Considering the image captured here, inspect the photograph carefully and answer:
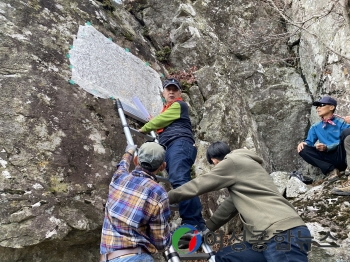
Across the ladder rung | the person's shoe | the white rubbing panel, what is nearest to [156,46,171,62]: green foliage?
the white rubbing panel

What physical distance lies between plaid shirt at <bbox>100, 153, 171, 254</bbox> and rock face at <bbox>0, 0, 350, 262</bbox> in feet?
3.57

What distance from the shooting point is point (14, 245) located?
371 cm

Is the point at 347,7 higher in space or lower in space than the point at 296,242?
higher

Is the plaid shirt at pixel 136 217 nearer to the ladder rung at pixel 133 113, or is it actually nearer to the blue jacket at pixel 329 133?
the ladder rung at pixel 133 113

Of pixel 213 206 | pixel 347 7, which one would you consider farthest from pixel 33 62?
pixel 347 7

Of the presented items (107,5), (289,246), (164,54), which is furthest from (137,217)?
(164,54)

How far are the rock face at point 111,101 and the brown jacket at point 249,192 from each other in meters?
1.54

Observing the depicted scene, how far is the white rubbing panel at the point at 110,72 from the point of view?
5910mm

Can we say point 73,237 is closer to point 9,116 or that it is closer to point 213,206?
point 9,116

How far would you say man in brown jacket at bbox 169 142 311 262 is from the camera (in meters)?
3.34

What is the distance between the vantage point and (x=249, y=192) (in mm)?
3645

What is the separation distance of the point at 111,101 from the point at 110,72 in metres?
0.79

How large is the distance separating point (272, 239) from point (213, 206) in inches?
113

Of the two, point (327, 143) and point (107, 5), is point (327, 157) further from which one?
point (107, 5)
